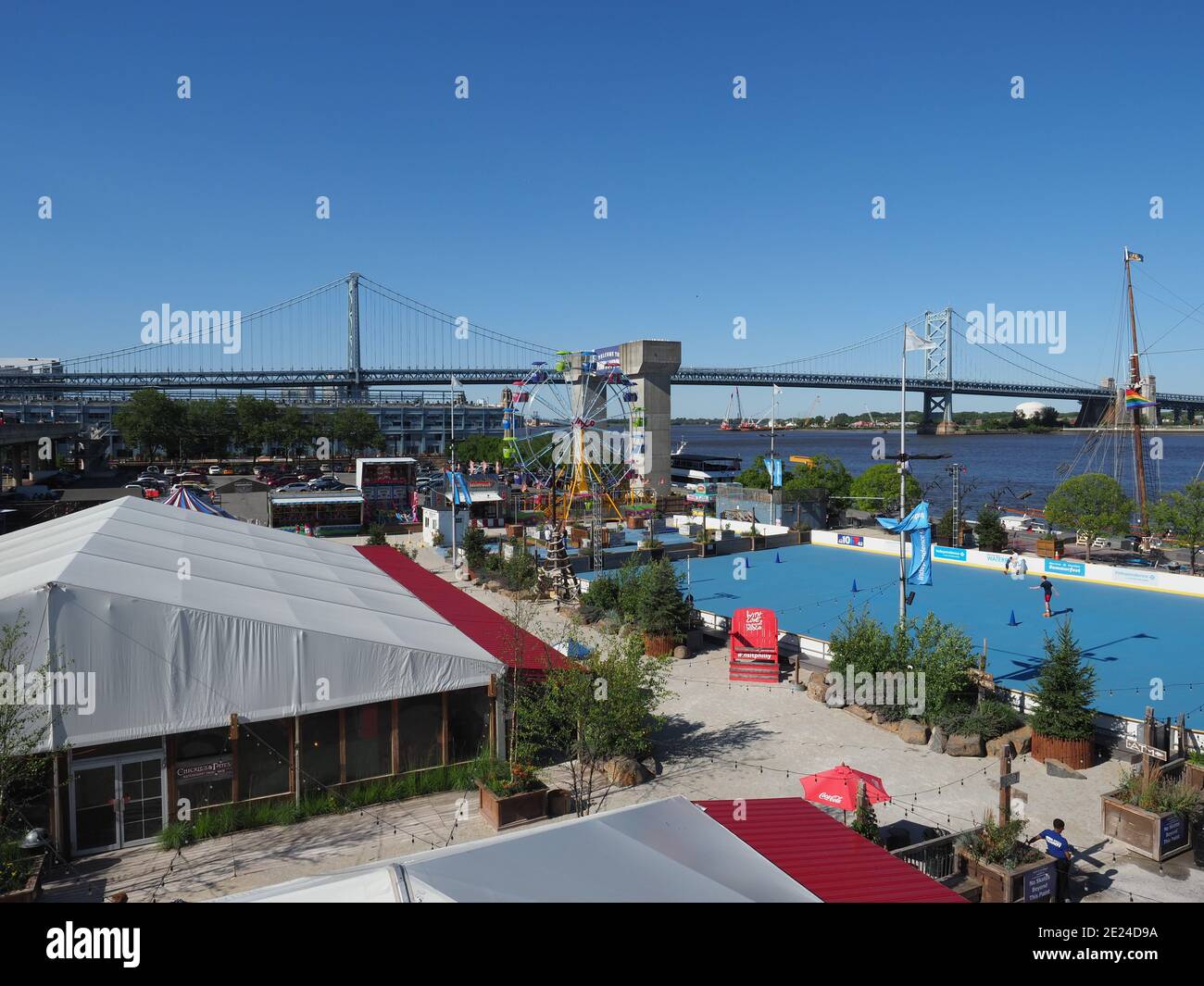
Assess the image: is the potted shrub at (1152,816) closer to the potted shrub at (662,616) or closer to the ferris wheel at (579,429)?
the potted shrub at (662,616)

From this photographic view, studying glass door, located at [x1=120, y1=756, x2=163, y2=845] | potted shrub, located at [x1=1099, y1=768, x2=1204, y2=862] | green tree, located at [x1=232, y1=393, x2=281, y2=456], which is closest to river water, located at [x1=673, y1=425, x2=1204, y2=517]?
potted shrub, located at [x1=1099, y1=768, x2=1204, y2=862]

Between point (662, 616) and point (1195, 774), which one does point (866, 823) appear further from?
point (662, 616)

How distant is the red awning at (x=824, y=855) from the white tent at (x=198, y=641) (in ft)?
20.9

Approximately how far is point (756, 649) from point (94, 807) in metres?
13.5

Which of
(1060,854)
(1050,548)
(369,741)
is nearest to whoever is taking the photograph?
(1060,854)

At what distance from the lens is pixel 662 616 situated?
874 inches

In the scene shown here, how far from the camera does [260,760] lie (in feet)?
40.8

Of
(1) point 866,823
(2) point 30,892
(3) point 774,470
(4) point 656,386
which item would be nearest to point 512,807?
(1) point 866,823

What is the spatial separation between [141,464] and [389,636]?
81.8 metres

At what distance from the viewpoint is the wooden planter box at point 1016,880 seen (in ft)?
32.3

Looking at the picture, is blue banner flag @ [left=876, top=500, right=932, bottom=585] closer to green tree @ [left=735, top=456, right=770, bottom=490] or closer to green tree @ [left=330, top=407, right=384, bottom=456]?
green tree @ [left=735, top=456, right=770, bottom=490]

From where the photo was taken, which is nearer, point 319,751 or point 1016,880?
point 1016,880
